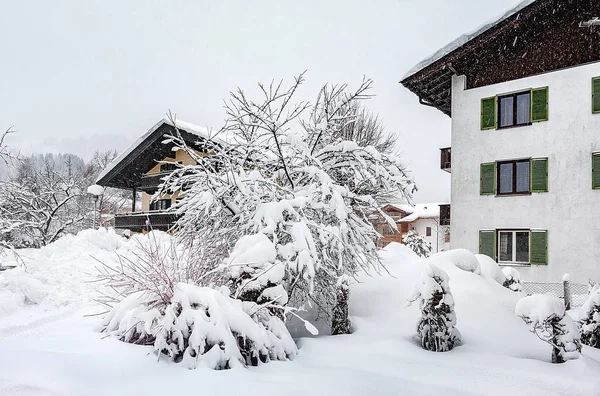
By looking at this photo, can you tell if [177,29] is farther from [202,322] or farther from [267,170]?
[202,322]

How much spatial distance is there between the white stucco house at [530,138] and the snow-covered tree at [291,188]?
26.9 ft

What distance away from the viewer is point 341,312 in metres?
6.23

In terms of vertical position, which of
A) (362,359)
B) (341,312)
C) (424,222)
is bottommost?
(362,359)

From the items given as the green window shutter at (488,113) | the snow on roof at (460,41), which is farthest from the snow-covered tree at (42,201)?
the green window shutter at (488,113)

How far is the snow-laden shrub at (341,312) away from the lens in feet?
20.3

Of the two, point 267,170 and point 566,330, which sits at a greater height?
point 267,170

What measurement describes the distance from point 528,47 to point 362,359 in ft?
42.4

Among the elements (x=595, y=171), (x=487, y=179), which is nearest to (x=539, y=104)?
(x=595, y=171)

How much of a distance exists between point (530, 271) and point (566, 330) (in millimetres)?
9229

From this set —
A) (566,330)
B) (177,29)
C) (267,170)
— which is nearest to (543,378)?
(566,330)

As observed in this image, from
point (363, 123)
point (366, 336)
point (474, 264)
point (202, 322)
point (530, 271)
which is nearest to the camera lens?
point (202, 322)

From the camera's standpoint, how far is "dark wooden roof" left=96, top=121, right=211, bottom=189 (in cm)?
1979

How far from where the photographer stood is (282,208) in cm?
602

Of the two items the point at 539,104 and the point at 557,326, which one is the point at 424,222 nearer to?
the point at 539,104
